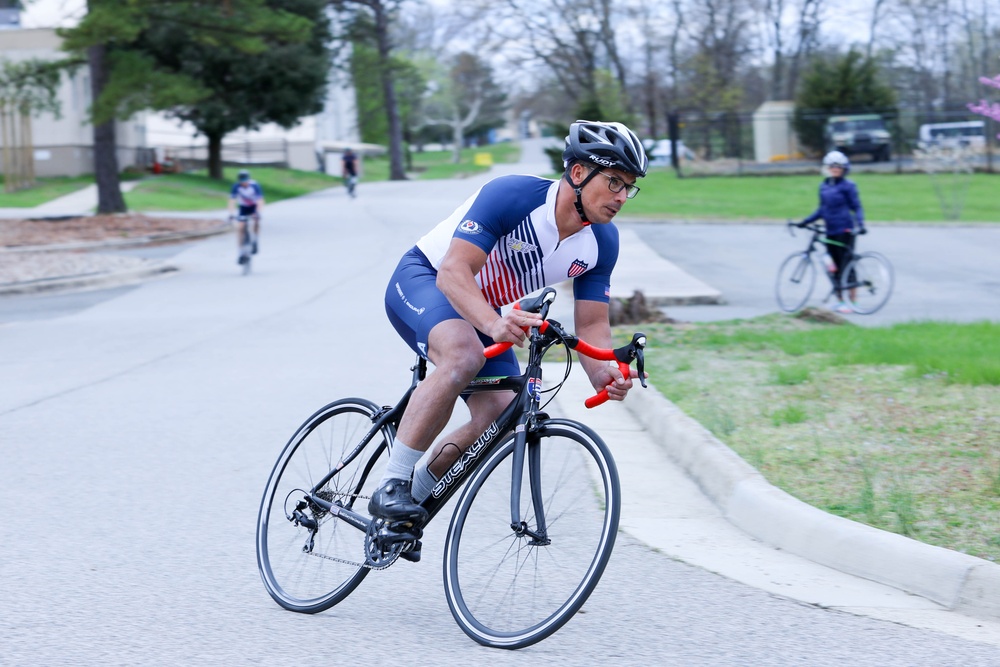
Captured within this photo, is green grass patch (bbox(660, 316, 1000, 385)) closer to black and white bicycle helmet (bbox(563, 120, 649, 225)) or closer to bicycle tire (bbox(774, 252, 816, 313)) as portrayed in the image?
bicycle tire (bbox(774, 252, 816, 313))

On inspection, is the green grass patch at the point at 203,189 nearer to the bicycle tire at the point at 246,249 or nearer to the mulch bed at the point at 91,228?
the mulch bed at the point at 91,228

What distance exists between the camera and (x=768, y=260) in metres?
23.6

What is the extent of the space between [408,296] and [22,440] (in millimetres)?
5029

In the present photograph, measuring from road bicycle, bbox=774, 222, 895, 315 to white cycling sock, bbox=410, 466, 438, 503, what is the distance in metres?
12.6

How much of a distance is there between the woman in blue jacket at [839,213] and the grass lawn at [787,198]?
49.9 feet

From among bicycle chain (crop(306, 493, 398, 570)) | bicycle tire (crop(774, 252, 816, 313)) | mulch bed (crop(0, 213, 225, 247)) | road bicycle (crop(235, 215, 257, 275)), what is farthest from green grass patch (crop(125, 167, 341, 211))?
bicycle chain (crop(306, 493, 398, 570))

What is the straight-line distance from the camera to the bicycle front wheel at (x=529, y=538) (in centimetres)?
427

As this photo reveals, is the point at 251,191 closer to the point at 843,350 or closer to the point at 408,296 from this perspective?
the point at 843,350

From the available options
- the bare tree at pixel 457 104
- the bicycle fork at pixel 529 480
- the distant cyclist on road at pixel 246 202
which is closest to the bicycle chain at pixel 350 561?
the bicycle fork at pixel 529 480

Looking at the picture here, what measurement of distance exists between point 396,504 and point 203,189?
45.6 m

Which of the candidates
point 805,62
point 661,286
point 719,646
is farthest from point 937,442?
point 805,62

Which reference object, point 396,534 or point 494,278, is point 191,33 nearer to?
point 494,278

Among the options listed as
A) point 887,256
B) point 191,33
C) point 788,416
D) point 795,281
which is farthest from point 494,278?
point 191,33

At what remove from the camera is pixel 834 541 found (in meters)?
5.50
